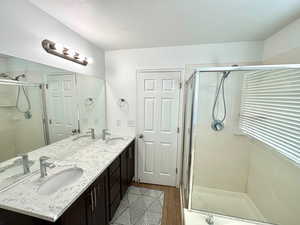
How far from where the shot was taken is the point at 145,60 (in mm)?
2330

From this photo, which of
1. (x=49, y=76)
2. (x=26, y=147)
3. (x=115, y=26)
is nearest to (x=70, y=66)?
(x=49, y=76)

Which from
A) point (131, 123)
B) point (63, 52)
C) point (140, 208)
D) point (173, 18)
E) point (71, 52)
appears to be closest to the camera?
point (173, 18)

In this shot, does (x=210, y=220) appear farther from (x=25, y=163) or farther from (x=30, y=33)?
(x=30, y=33)

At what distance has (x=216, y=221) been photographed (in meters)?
1.35

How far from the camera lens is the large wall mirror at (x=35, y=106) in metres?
1.07

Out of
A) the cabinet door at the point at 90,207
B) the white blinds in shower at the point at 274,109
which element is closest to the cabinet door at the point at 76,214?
the cabinet door at the point at 90,207

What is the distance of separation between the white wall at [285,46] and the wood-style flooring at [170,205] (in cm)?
244

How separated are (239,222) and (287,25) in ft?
7.59

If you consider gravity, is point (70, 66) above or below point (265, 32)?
below

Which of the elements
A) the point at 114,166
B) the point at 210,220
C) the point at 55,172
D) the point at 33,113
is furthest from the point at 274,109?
the point at 33,113

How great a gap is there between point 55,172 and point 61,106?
75 centimetres

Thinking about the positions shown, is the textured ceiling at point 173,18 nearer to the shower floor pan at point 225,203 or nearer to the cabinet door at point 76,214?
the cabinet door at point 76,214

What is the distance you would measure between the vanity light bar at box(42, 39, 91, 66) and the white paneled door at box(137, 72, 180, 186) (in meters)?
0.94

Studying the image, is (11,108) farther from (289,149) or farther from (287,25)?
(287,25)
